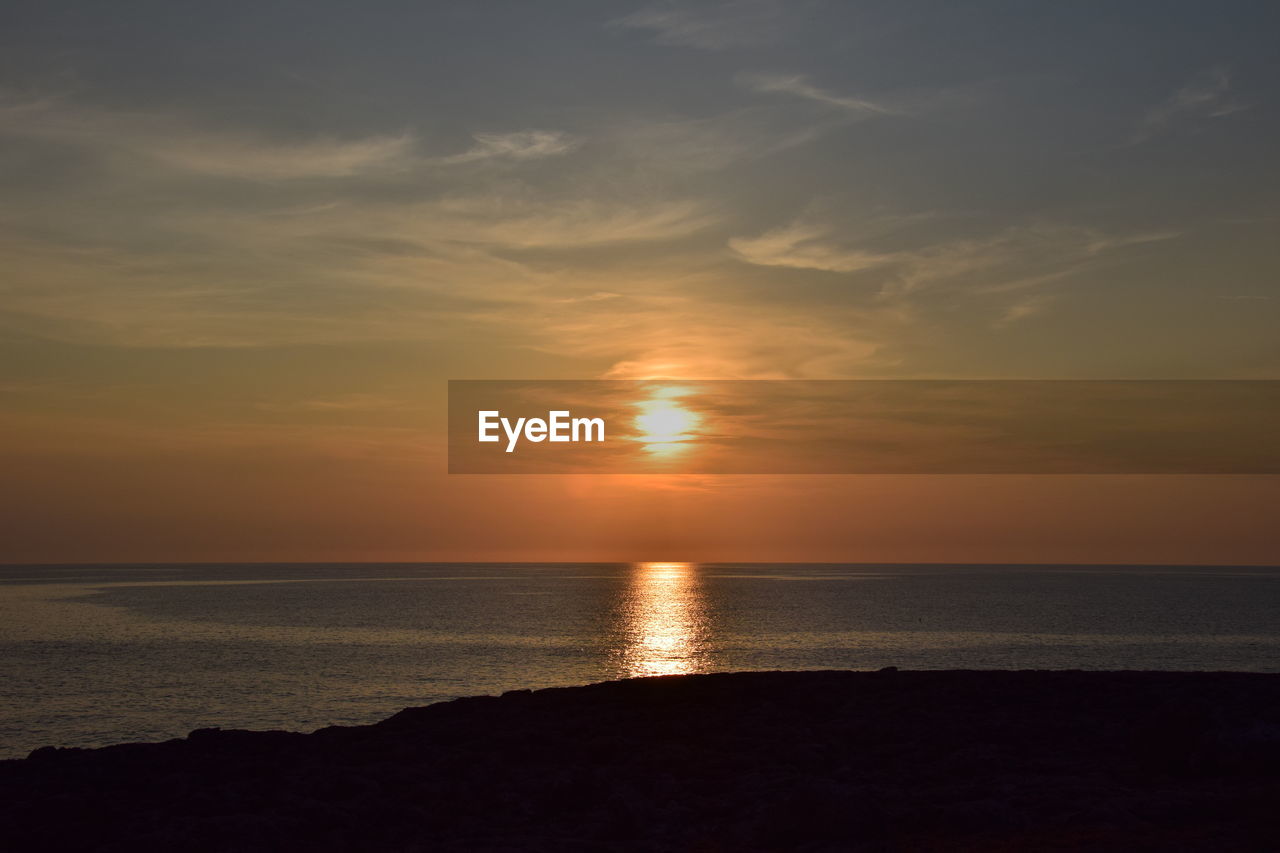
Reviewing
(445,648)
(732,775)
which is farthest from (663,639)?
(732,775)

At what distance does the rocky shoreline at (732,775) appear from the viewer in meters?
14.3

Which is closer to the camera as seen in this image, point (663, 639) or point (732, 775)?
point (732, 775)

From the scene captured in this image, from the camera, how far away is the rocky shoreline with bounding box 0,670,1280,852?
46.8 feet

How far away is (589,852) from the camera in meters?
14.1

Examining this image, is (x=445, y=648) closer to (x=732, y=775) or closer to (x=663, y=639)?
(x=663, y=639)

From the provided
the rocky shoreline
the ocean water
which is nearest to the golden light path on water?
the ocean water

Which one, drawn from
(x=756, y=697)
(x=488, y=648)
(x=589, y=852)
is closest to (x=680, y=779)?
(x=589, y=852)

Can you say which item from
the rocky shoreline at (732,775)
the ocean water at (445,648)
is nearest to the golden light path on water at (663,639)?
the ocean water at (445,648)

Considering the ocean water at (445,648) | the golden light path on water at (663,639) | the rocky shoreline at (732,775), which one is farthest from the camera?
the golden light path on water at (663,639)

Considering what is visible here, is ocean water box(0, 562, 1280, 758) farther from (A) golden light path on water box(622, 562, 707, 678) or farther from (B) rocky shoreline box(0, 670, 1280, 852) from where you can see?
(B) rocky shoreline box(0, 670, 1280, 852)

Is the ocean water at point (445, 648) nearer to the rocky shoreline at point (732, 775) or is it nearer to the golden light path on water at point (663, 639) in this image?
the golden light path on water at point (663, 639)

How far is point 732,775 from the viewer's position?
58.3 ft

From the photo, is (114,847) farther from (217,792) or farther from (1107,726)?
(1107,726)

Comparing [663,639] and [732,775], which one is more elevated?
[732,775]
